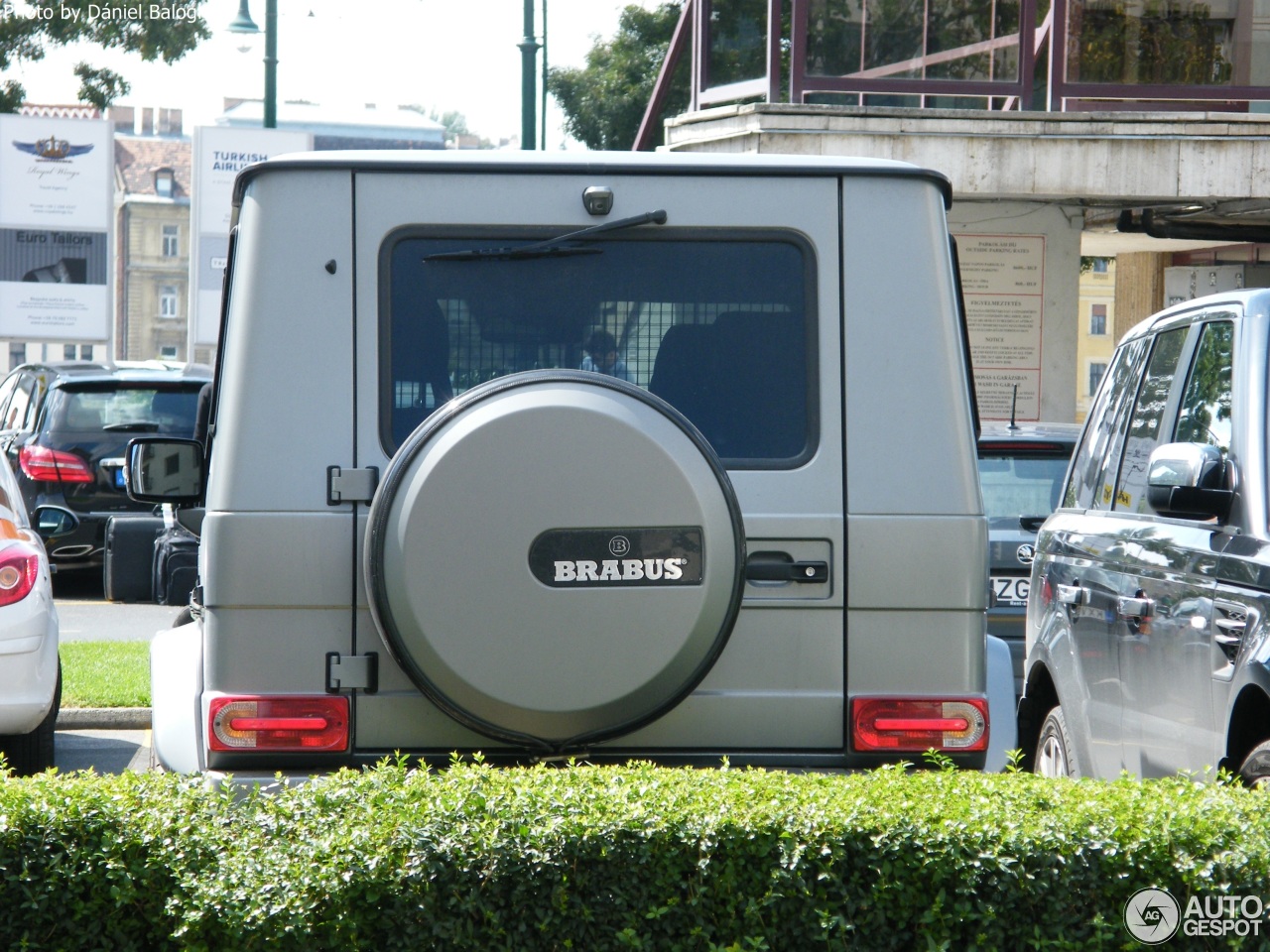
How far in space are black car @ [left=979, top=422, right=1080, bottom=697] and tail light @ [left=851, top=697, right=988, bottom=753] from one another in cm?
399

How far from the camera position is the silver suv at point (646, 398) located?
12.6 feet

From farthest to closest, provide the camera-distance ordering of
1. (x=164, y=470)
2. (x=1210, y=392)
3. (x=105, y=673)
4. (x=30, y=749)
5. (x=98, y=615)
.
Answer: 1. (x=98, y=615)
2. (x=105, y=673)
3. (x=30, y=749)
4. (x=1210, y=392)
5. (x=164, y=470)

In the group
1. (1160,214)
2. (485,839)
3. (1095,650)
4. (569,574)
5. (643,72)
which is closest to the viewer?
(485,839)

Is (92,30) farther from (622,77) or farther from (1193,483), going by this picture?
(1193,483)

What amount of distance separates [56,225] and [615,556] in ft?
71.0

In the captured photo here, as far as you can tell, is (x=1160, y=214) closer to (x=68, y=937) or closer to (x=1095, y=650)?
(x=1095, y=650)

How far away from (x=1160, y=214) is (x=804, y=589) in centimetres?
1339

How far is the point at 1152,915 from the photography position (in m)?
3.15

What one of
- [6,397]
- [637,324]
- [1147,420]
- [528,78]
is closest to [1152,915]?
[637,324]

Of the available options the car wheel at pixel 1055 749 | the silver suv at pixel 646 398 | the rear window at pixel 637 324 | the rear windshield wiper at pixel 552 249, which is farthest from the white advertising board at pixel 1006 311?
the rear windshield wiper at pixel 552 249

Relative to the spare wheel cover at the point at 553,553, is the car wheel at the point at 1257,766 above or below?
below

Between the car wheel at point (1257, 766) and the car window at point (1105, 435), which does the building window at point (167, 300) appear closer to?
the car window at point (1105, 435)

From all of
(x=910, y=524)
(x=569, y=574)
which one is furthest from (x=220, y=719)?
(x=910, y=524)

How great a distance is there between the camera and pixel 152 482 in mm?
4750
